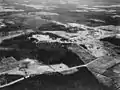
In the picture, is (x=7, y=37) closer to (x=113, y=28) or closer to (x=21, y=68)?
(x=21, y=68)

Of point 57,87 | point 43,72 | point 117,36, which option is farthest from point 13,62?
point 117,36

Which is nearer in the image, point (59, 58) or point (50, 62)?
point (50, 62)

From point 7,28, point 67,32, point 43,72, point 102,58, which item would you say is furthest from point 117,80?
point 7,28

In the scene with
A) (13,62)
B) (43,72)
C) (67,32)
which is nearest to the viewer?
(43,72)

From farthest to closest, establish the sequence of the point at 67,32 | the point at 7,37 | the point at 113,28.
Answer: the point at 113,28 → the point at 67,32 → the point at 7,37

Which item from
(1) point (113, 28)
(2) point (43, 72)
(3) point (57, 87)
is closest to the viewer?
(3) point (57, 87)

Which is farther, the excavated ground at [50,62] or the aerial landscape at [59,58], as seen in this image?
the aerial landscape at [59,58]

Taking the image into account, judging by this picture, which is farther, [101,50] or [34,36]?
[34,36]

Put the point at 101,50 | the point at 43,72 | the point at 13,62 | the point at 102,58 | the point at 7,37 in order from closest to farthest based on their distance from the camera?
1. the point at 43,72
2. the point at 13,62
3. the point at 102,58
4. the point at 101,50
5. the point at 7,37

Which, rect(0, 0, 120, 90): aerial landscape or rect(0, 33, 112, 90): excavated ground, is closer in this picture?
rect(0, 33, 112, 90): excavated ground
